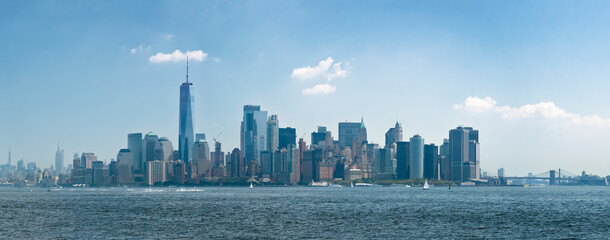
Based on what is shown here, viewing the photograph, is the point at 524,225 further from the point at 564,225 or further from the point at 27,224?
the point at 27,224

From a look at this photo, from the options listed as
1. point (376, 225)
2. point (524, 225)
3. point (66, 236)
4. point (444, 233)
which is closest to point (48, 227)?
point (66, 236)

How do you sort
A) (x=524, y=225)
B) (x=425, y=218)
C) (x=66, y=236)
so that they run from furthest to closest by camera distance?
(x=425, y=218) < (x=524, y=225) < (x=66, y=236)

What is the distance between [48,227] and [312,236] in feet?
128

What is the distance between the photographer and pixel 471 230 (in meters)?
92.4

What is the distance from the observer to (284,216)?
11944 centimetres

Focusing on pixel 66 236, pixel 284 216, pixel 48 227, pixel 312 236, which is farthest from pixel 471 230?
pixel 48 227

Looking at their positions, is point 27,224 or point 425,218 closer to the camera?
point 27,224

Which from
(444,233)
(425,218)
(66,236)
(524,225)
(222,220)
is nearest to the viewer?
(66,236)

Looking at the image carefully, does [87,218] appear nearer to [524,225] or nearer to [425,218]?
[425,218]

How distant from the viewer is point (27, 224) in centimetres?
10069

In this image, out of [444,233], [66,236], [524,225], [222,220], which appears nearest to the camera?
[66,236]

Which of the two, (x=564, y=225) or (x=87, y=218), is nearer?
(x=564, y=225)

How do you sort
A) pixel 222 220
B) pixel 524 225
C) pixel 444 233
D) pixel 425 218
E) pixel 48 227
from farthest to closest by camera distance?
1. pixel 425 218
2. pixel 222 220
3. pixel 524 225
4. pixel 48 227
5. pixel 444 233

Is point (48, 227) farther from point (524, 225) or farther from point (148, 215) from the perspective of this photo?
point (524, 225)
